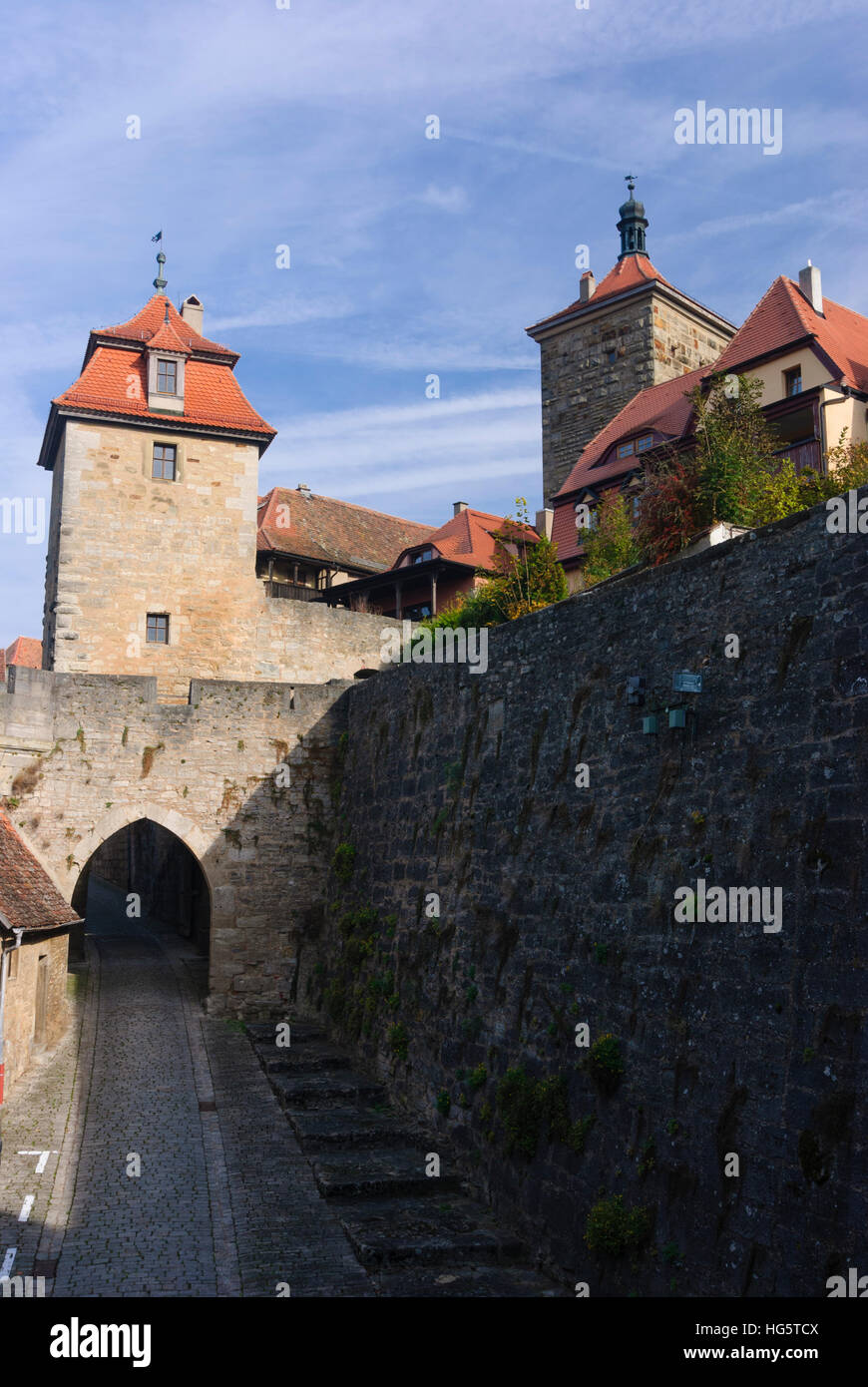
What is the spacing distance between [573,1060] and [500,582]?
49.3 ft

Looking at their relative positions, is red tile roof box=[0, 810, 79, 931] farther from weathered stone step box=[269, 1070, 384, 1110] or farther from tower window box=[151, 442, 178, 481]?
tower window box=[151, 442, 178, 481]

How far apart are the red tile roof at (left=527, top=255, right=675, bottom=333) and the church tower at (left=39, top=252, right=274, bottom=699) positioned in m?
12.5

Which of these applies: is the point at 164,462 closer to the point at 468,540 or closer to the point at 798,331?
the point at 468,540

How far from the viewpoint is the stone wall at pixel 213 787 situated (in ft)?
64.5

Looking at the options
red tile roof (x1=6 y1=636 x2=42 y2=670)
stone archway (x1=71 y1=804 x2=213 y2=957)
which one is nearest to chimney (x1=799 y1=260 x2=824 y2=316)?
stone archway (x1=71 y1=804 x2=213 y2=957)

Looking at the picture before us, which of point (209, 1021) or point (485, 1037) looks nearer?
point (485, 1037)

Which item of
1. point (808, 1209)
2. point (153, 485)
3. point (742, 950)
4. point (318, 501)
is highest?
point (318, 501)

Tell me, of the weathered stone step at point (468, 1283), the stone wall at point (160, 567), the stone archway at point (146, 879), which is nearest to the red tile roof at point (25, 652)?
the stone archway at point (146, 879)

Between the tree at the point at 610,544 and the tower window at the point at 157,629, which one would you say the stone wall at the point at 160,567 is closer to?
the tower window at the point at 157,629

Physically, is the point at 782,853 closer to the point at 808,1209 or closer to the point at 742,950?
the point at 742,950

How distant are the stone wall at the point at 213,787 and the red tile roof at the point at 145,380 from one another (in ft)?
30.4

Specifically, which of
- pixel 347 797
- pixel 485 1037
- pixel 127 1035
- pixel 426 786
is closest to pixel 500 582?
pixel 347 797

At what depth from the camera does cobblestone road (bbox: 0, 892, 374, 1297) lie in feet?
35.1

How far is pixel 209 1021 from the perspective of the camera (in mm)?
19953
